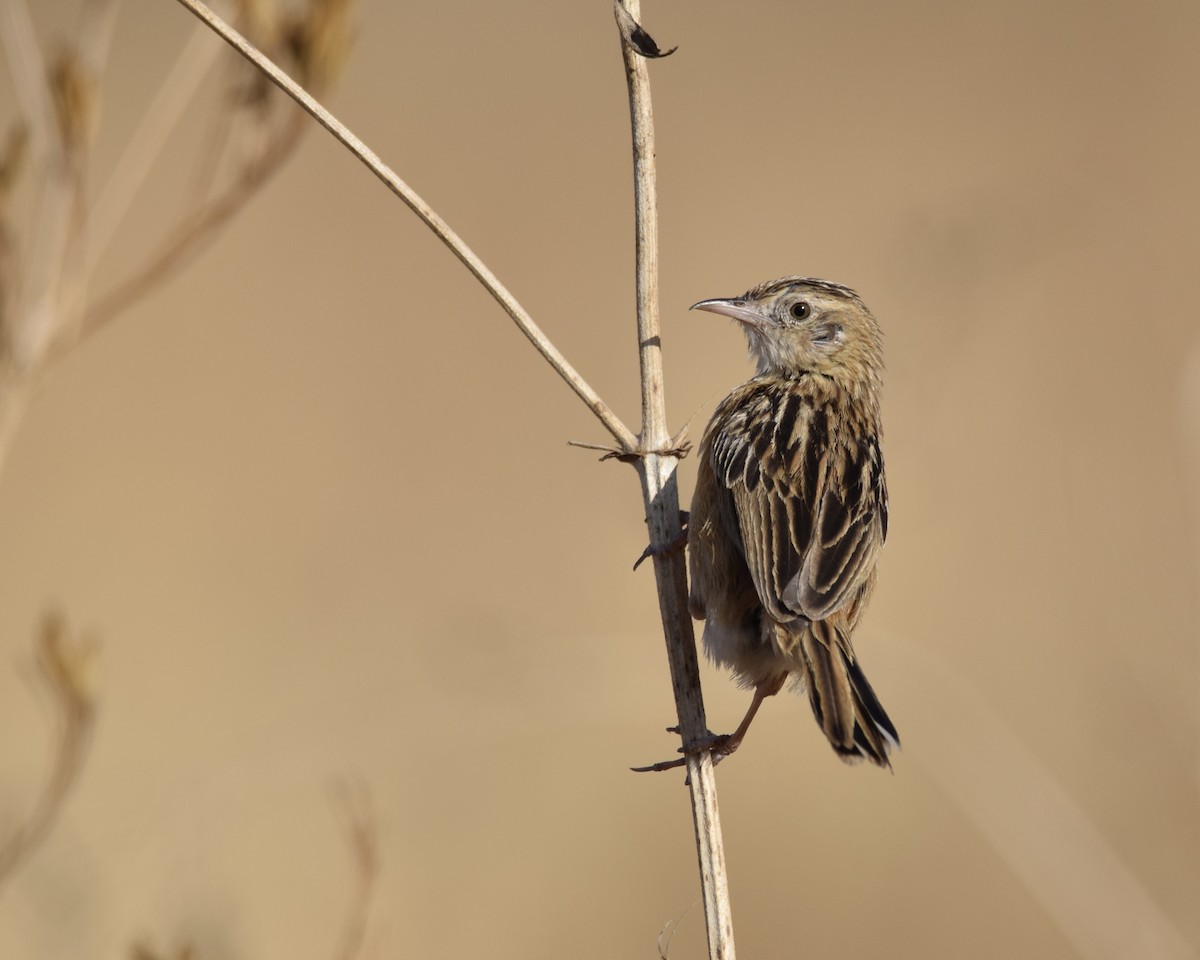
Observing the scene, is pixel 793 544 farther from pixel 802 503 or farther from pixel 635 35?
pixel 635 35

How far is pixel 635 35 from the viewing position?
3.39 metres

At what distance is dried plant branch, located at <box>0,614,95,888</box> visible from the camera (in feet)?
12.0

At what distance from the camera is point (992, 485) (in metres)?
9.93

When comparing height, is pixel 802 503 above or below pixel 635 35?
below

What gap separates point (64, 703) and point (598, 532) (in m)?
7.86

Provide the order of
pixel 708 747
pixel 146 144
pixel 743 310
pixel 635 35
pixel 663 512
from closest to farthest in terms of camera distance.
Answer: pixel 635 35 < pixel 708 747 < pixel 663 512 < pixel 146 144 < pixel 743 310

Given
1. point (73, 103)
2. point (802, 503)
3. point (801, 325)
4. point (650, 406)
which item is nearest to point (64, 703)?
point (73, 103)

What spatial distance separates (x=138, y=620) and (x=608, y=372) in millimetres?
4443

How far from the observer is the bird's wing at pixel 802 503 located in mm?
4047

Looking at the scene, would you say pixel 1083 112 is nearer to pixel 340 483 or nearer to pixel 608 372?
pixel 608 372

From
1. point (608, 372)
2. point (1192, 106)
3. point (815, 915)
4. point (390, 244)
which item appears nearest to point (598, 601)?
point (608, 372)

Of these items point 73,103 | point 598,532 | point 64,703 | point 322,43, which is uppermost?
point 598,532

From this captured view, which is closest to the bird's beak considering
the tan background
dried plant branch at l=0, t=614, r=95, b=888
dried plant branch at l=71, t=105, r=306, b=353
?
the tan background

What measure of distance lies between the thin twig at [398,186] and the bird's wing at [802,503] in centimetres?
80
